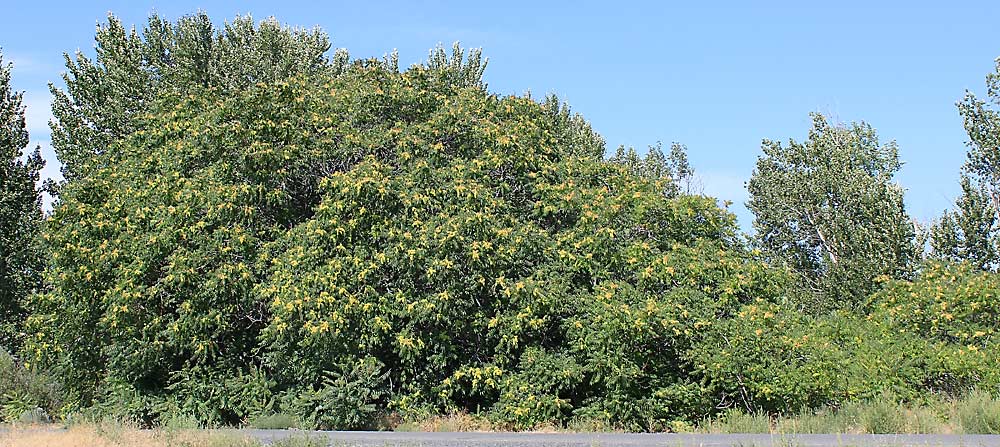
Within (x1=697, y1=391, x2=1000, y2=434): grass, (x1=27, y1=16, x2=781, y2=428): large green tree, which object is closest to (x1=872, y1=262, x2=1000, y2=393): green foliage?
(x1=697, y1=391, x2=1000, y2=434): grass

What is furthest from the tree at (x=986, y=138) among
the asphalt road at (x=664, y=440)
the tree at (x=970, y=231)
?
the asphalt road at (x=664, y=440)

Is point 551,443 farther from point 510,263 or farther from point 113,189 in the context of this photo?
point 113,189

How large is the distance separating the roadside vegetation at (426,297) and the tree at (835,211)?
28.7ft

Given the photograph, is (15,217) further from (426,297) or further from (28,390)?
(426,297)

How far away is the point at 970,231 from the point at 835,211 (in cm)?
460

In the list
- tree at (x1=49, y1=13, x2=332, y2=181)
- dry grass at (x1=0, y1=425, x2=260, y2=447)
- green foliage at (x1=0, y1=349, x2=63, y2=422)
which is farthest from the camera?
tree at (x1=49, y1=13, x2=332, y2=181)

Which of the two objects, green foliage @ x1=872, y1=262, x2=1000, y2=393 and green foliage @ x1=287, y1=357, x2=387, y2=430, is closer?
green foliage @ x1=287, y1=357, x2=387, y2=430

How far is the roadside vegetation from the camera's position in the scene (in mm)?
15969

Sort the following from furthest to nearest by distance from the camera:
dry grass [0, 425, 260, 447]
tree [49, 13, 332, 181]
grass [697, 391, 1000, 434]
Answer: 1. tree [49, 13, 332, 181]
2. grass [697, 391, 1000, 434]
3. dry grass [0, 425, 260, 447]

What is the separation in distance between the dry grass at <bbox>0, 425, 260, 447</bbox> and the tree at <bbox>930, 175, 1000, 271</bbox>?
21.7 meters

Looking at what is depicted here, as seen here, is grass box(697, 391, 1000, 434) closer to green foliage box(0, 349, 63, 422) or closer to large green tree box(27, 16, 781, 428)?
large green tree box(27, 16, 781, 428)

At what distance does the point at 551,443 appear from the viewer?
11547mm

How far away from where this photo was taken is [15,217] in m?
27.1

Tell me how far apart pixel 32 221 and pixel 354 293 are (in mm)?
15982
